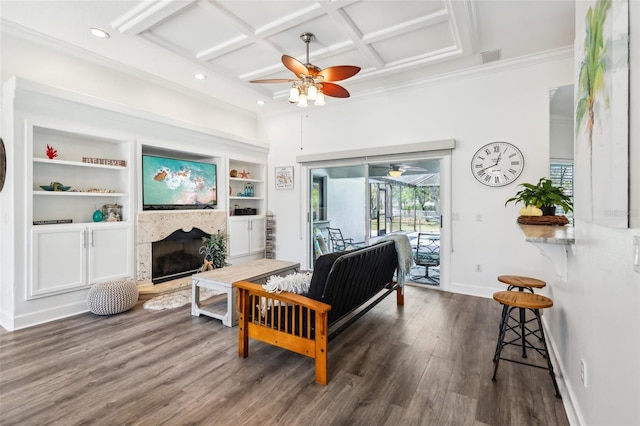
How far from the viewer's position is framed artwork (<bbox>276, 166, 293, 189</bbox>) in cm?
619

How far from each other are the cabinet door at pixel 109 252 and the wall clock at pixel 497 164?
4969 millimetres

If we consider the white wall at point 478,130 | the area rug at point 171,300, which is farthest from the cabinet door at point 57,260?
the white wall at point 478,130

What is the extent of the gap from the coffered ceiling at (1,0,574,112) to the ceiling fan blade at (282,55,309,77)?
1.74ft

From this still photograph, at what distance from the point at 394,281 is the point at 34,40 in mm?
5156

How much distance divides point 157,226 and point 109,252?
71cm

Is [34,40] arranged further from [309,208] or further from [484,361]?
[484,361]

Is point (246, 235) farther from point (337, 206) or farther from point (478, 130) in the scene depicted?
point (478, 130)

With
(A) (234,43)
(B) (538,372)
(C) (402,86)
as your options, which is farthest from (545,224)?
(A) (234,43)

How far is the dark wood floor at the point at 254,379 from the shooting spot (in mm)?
1901

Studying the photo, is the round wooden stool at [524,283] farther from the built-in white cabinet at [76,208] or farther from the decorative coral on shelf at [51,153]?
the decorative coral on shelf at [51,153]

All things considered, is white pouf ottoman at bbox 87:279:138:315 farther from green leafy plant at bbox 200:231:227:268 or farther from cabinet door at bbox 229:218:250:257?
cabinet door at bbox 229:218:250:257

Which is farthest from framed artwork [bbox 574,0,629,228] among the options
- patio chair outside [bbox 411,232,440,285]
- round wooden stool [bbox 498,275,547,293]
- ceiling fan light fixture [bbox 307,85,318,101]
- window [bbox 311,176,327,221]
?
window [bbox 311,176,327,221]

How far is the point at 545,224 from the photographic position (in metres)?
2.44

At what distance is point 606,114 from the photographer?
3.65ft
